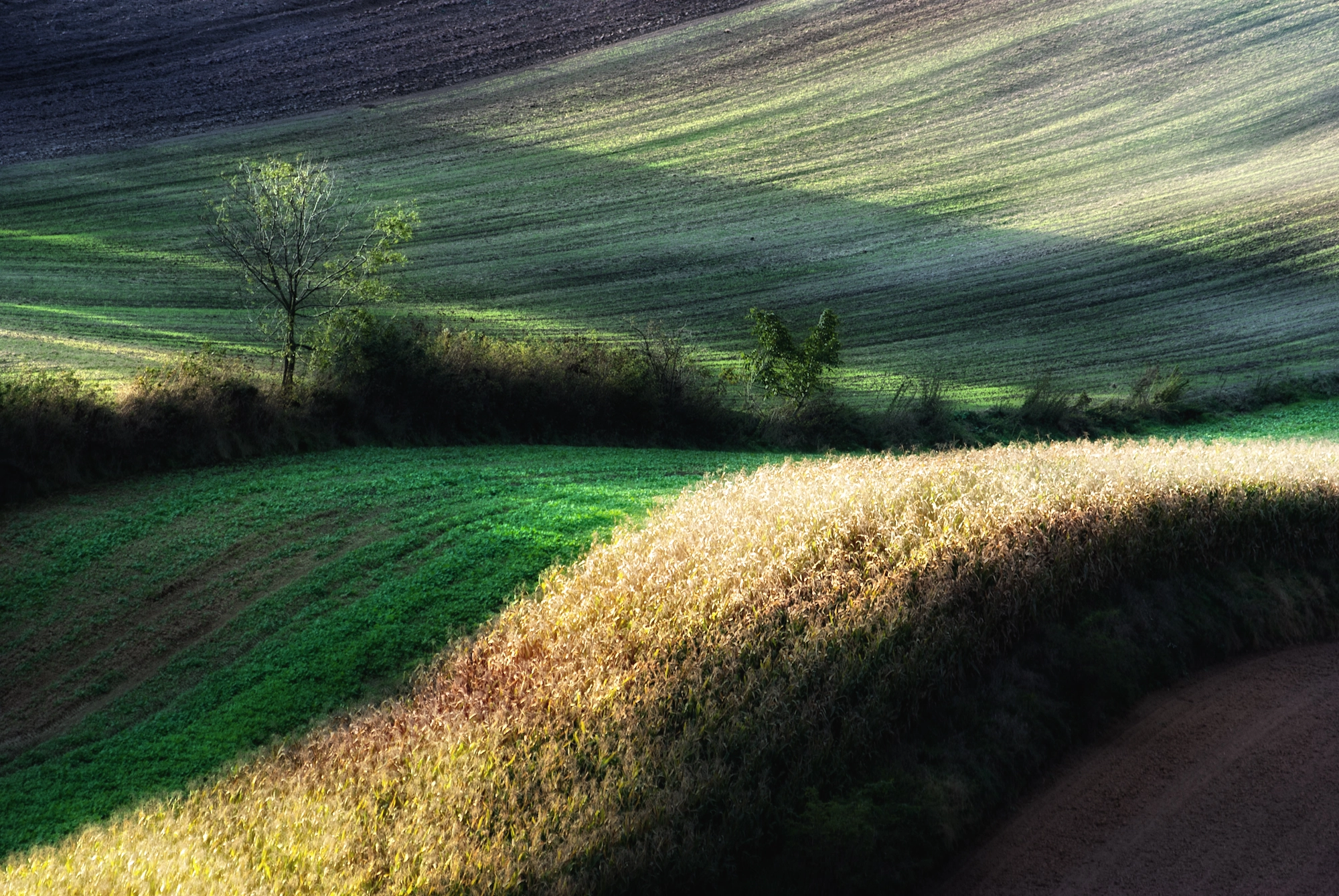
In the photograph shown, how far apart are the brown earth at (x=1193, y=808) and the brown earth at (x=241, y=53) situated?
1971 inches

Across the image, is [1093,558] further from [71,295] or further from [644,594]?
[71,295]

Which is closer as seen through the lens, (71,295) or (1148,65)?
(71,295)

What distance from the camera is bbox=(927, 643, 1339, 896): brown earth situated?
702 cm

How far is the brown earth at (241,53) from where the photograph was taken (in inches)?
1833

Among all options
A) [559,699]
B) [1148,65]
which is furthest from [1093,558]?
[1148,65]

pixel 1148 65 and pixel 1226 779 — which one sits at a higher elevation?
pixel 1148 65

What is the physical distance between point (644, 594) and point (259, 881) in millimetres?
4316

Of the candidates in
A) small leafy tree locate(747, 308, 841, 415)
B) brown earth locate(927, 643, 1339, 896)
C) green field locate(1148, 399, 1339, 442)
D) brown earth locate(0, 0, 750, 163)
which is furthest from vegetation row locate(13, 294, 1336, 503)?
brown earth locate(0, 0, 750, 163)

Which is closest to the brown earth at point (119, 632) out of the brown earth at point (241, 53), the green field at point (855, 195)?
the green field at point (855, 195)

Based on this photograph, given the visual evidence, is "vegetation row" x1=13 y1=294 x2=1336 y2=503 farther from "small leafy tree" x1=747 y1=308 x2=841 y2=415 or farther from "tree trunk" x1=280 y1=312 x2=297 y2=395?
"tree trunk" x1=280 y1=312 x2=297 y2=395

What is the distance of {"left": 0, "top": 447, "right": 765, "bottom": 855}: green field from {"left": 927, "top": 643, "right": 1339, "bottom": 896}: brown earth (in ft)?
21.3

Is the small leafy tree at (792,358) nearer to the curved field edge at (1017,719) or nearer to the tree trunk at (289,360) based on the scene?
the tree trunk at (289,360)

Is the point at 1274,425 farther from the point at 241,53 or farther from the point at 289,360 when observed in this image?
the point at 241,53

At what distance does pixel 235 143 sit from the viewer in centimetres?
4512
